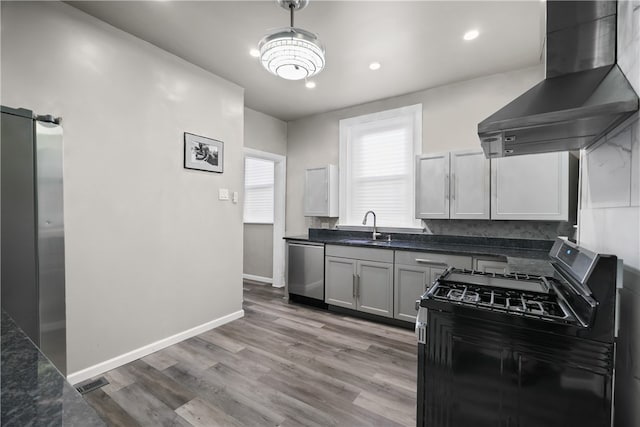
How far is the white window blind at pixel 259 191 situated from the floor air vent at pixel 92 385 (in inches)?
131

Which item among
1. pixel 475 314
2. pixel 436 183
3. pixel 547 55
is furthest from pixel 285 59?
pixel 436 183

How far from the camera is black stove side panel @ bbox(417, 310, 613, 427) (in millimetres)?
921

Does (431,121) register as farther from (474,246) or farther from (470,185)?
(474,246)

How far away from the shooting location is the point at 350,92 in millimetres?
3740

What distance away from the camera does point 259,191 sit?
5500 millimetres

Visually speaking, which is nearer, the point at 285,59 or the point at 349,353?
the point at 285,59

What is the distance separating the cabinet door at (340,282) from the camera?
3525 millimetres

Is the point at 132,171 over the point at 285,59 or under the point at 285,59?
under

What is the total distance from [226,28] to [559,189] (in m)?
3.34

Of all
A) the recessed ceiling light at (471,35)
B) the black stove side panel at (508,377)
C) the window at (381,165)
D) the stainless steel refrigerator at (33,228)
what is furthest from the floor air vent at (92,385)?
the recessed ceiling light at (471,35)

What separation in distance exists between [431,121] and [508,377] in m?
3.20

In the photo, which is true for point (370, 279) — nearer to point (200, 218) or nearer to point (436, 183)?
point (436, 183)

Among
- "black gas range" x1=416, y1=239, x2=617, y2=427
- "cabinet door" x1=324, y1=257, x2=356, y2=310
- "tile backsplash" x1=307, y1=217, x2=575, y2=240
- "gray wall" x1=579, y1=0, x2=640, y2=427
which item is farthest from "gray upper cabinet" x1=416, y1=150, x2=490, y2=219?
"black gas range" x1=416, y1=239, x2=617, y2=427

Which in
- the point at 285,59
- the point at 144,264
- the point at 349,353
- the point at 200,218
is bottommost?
the point at 349,353
